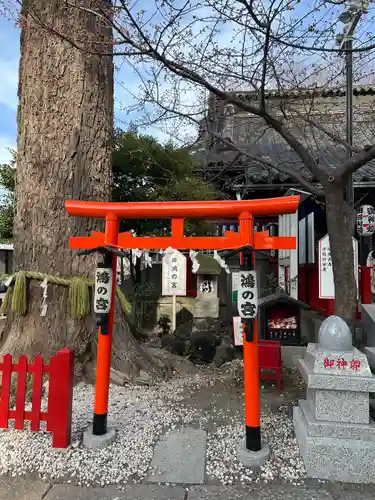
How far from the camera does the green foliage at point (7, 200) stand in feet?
34.9

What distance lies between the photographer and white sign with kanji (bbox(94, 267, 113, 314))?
367cm

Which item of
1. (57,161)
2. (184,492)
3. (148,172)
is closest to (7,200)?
(148,172)

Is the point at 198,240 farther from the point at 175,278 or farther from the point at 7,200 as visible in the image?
the point at 7,200

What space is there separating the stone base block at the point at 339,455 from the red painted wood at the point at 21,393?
2643 millimetres

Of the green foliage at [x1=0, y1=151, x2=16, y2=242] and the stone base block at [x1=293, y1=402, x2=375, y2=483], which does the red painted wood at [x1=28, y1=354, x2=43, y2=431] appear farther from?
the green foliage at [x1=0, y1=151, x2=16, y2=242]

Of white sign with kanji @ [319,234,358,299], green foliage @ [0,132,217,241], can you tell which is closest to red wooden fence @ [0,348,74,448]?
white sign with kanji @ [319,234,358,299]

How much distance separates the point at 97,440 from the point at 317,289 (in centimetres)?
608

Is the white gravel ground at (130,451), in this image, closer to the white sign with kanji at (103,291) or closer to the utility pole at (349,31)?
the white sign with kanji at (103,291)

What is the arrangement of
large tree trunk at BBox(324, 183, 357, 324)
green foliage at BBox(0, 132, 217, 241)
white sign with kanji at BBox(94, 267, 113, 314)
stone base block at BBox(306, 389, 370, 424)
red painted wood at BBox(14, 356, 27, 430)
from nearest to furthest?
stone base block at BBox(306, 389, 370, 424)
red painted wood at BBox(14, 356, 27, 430)
white sign with kanji at BBox(94, 267, 113, 314)
large tree trunk at BBox(324, 183, 357, 324)
green foliage at BBox(0, 132, 217, 241)

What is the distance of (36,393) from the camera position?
352cm

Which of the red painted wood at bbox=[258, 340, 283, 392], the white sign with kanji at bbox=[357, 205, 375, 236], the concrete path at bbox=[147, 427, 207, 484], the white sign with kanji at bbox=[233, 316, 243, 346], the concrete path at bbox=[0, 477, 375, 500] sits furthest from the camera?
the white sign with kanji at bbox=[357, 205, 375, 236]

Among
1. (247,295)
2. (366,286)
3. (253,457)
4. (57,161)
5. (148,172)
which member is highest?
(148,172)

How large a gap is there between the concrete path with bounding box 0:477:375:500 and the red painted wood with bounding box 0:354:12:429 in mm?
654

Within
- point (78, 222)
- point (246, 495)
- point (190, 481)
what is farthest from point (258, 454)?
point (78, 222)
